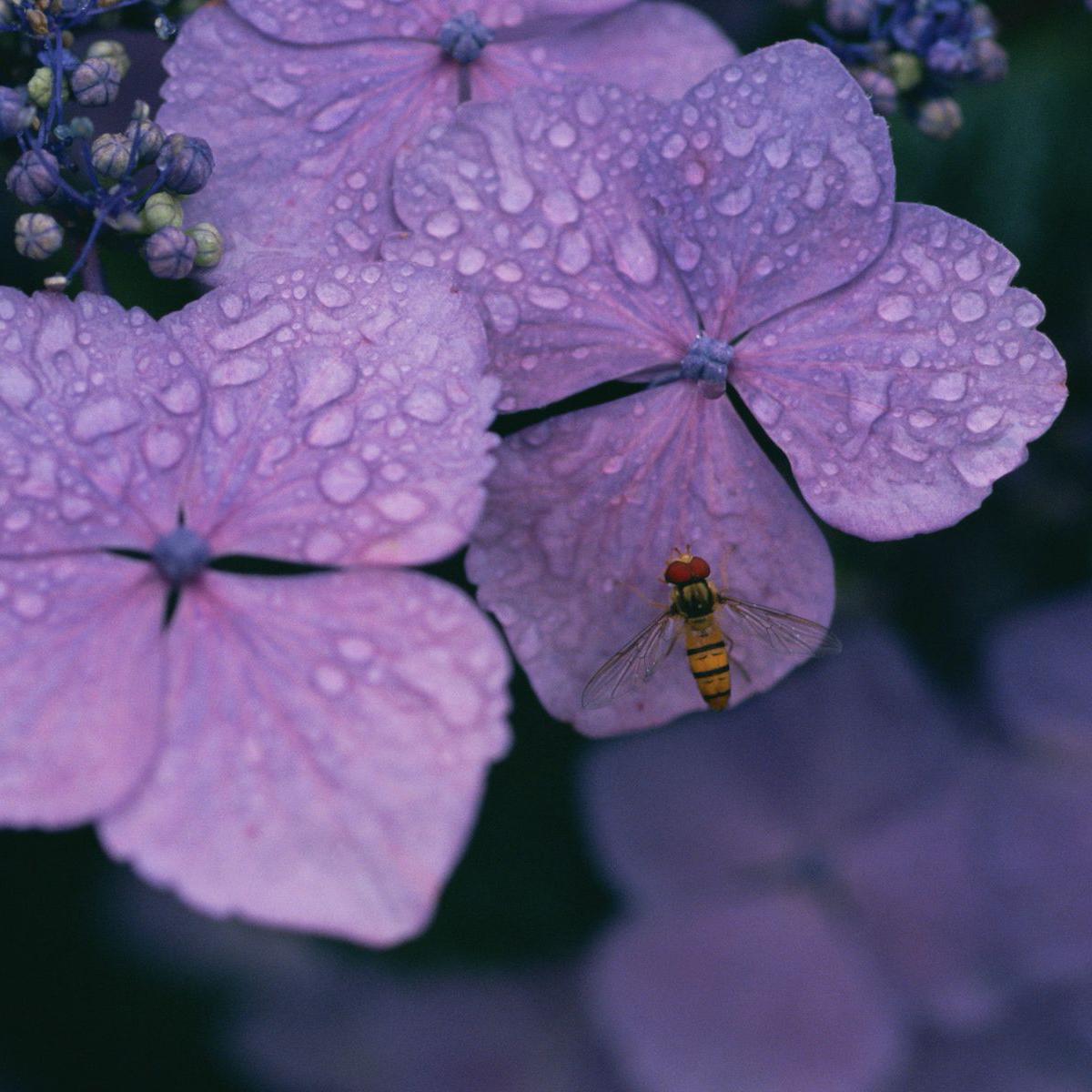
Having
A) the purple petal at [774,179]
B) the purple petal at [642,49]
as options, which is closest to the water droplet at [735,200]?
the purple petal at [774,179]

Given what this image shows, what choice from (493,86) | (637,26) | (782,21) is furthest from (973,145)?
(493,86)

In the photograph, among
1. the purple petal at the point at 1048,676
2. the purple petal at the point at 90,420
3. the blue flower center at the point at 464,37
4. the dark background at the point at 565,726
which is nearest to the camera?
the purple petal at the point at 90,420

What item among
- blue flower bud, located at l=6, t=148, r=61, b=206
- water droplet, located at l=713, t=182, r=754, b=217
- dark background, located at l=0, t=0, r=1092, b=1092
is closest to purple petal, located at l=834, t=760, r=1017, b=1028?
dark background, located at l=0, t=0, r=1092, b=1092

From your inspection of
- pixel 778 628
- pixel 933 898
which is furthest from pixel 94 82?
pixel 933 898

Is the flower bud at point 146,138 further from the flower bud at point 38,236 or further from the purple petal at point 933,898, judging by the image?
the purple petal at point 933,898

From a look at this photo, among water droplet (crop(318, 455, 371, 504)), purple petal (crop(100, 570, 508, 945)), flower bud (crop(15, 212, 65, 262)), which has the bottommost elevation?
purple petal (crop(100, 570, 508, 945))

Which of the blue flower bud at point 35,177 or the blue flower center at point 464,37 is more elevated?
the blue flower center at point 464,37

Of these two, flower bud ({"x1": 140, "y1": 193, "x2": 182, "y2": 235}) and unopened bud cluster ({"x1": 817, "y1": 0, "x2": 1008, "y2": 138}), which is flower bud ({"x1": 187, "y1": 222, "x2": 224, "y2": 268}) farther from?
unopened bud cluster ({"x1": 817, "y1": 0, "x2": 1008, "y2": 138})
